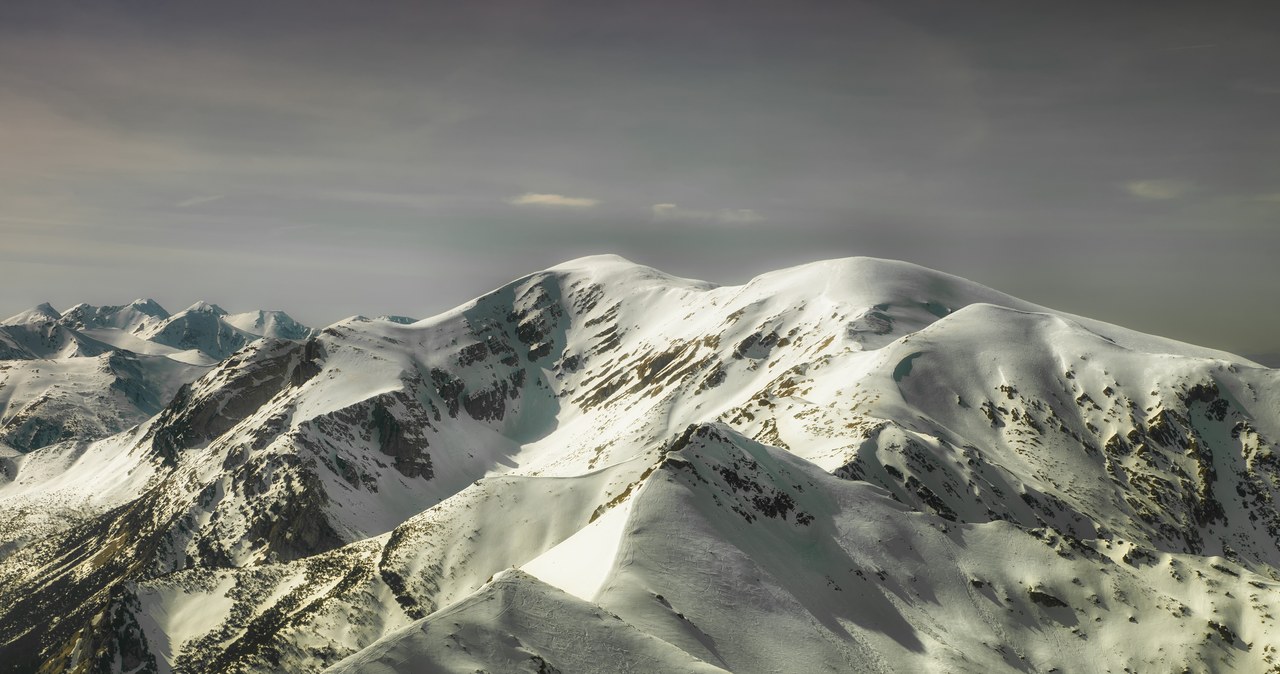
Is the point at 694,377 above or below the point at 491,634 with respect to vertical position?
below

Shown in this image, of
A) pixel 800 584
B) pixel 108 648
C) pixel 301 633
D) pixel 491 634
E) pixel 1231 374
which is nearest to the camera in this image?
pixel 491 634

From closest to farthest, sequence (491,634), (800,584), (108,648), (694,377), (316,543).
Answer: (491,634) → (800,584) → (108,648) → (316,543) → (694,377)

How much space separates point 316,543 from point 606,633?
138 m

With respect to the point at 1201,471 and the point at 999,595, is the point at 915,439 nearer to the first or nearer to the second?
the point at 999,595

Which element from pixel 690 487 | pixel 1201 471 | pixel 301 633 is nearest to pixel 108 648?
pixel 301 633

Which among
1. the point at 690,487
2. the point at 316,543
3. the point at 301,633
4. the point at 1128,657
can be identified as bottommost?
the point at 316,543

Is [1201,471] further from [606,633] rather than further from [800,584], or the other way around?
[606,633]

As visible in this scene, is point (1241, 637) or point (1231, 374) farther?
point (1231, 374)

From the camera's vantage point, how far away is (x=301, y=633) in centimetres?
8275

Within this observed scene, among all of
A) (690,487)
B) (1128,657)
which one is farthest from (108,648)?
(1128,657)

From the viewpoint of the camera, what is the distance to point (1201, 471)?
130 m

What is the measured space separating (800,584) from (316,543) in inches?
5057

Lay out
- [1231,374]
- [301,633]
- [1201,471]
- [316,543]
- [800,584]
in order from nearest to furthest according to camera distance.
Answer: [800,584] → [301,633] → [1201,471] → [1231,374] → [316,543]

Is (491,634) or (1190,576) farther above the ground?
(491,634)
